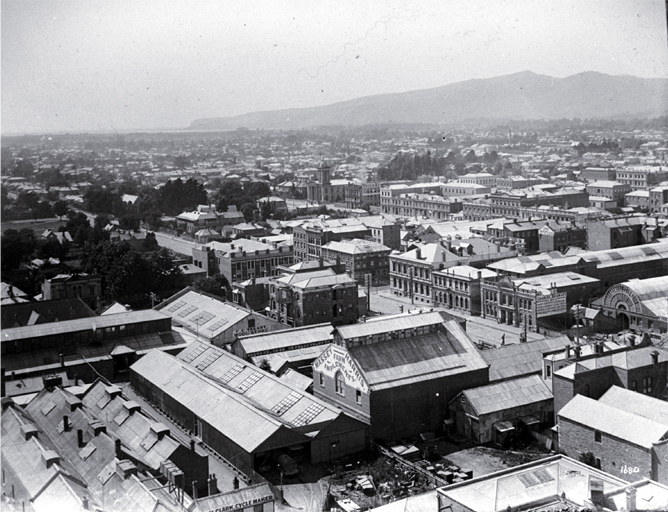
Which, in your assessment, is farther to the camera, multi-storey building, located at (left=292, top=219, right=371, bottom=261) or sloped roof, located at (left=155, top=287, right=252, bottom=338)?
multi-storey building, located at (left=292, top=219, right=371, bottom=261)

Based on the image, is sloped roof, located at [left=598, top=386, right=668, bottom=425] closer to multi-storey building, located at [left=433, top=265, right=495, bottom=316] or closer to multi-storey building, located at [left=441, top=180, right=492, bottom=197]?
multi-storey building, located at [left=433, top=265, right=495, bottom=316]

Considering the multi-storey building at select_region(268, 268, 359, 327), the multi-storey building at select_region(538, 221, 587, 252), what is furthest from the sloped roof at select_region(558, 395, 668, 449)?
the multi-storey building at select_region(538, 221, 587, 252)

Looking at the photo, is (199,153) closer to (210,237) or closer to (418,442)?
(210,237)

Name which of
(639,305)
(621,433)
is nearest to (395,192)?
(639,305)

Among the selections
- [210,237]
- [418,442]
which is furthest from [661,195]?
[418,442]

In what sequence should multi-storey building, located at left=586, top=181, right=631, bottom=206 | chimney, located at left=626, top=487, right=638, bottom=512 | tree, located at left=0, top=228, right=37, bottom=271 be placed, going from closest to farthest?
1. chimney, located at left=626, top=487, right=638, bottom=512
2. tree, located at left=0, top=228, right=37, bottom=271
3. multi-storey building, located at left=586, top=181, right=631, bottom=206
